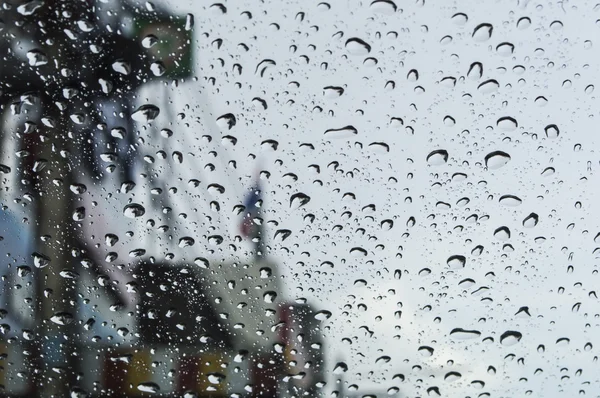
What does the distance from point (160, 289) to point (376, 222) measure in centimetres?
40

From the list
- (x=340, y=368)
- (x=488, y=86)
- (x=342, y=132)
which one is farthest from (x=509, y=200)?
(x=340, y=368)

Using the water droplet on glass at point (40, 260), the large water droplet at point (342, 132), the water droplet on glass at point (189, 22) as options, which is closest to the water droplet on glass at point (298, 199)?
the large water droplet at point (342, 132)

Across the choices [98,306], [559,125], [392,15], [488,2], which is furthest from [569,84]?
[98,306]

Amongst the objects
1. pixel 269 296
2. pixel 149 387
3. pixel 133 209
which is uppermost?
pixel 133 209

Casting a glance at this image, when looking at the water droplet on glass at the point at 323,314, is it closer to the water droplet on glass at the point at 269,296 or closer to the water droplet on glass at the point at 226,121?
the water droplet on glass at the point at 269,296

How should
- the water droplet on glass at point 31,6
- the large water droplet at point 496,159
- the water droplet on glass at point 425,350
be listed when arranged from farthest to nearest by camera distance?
the water droplet on glass at point 425,350 → the large water droplet at point 496,159 → the water droplet on glass at point 31,6

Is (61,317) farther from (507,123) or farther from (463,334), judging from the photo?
(507,123)

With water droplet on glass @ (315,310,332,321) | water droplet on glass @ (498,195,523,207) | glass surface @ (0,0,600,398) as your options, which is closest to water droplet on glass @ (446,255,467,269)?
glass surface @ (0,0,600,398)

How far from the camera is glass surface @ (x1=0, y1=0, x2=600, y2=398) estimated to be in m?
0.92

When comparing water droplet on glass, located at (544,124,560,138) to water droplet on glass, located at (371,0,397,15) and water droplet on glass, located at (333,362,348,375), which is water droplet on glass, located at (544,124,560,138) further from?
water droplet on glass, located at (333,362,348,375)

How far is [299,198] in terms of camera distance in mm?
1022

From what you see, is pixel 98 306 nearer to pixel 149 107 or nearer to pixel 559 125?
pixel 149 107

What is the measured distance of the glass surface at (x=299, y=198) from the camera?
92 cm

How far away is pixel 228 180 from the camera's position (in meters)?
1.01
